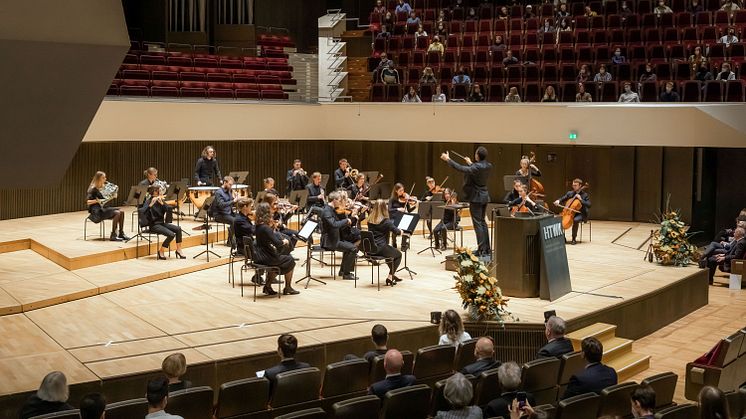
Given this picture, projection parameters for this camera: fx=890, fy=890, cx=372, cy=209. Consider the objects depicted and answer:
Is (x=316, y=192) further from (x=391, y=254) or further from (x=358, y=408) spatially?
(x=358, y=408)

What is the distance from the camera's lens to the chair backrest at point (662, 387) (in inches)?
247

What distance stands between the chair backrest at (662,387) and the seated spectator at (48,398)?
153 inches

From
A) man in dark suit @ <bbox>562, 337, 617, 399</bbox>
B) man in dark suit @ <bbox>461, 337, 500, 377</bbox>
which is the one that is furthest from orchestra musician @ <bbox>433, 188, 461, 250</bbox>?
man in dark suit @ <bbox>562, 337, 617, 399</bbox>

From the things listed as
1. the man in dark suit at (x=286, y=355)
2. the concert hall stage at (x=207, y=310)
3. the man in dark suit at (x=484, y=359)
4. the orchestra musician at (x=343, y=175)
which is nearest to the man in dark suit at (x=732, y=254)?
the concert hall stage at (x=207, y=310)

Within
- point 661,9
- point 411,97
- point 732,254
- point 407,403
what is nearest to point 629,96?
point 661,9

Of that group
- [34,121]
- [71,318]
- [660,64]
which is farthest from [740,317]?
[34,121]

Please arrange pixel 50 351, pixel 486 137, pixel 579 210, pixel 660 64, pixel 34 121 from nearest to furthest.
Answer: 1. pixel 34 121
2. pixel 50 351
3. pixel 579 210
4. pixel 660 64
5. pixel 486 137

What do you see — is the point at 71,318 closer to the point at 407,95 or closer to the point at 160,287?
the point at 160,287

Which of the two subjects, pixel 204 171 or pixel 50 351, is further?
pixel 204 171

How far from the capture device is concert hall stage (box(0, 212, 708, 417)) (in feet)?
24.8

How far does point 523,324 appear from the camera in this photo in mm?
8930

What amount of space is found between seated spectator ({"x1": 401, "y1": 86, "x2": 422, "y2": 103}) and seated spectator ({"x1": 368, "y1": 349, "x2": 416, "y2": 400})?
11907 millimetres

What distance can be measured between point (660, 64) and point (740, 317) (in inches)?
247

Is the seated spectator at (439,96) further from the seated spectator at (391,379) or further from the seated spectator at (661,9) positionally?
the seated spectator at (391,379)
